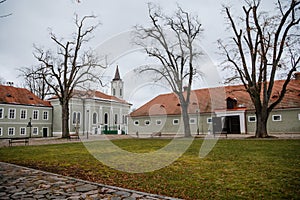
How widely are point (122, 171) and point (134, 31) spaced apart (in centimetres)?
2054

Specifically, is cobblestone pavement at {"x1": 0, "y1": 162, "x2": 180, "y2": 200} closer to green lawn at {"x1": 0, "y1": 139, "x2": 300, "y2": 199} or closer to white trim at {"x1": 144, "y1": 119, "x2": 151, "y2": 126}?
green lawn at {"x1": 0, "y1": 139, "x2": 300, "y2": 199}

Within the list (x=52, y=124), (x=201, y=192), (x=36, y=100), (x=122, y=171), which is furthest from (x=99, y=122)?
(x=201, y=192)

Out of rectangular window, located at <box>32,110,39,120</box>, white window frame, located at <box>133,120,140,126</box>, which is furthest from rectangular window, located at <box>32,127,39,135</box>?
white window frame, located at <box>133,120,140,126</box>

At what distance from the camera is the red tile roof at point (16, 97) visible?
112 feet

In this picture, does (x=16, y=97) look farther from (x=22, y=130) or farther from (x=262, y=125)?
(x=262, y=125)

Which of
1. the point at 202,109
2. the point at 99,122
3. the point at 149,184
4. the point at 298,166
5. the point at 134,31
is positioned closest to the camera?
the point at 149,184

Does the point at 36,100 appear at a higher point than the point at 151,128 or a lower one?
higher

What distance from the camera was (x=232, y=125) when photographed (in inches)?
1156

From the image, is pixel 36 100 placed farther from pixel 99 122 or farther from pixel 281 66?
pixel 281 66

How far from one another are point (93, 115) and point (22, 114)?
41.9 feet

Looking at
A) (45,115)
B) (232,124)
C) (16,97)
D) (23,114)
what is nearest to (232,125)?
(232,124)

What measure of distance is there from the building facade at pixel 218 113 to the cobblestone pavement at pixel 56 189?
18642mm

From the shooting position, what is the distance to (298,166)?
7250 millimetres

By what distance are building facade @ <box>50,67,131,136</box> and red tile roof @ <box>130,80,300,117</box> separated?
→ 340 inches
